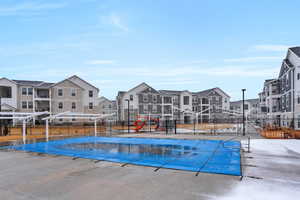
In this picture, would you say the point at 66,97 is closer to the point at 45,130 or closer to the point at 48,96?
the point at 48,96

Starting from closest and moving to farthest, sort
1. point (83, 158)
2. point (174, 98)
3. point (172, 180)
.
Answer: point (172, 180)
point (83, 158)
point (174, 98)

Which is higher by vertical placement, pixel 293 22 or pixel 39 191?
pixel 293 22

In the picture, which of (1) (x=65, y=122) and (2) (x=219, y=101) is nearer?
(1) (x=65, y=122)

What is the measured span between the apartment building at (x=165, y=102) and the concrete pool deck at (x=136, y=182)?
3568 cm

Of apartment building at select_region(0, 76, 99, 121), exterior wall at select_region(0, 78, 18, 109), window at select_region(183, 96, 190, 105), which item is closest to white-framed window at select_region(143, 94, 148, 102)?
apartment building at select_region(0, 76, 99, 121)

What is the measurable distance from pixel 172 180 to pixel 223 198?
2011 mm

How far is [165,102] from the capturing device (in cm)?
5538

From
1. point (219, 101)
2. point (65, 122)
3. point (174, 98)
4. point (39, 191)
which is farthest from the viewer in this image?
point (219, 101)

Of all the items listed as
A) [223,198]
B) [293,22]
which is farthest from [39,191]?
[293,22]

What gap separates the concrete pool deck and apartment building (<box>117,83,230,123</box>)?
35.7 metres

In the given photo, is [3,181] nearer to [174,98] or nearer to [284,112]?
[284,112]

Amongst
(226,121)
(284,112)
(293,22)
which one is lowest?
(226,121)

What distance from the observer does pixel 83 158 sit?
36.5ft

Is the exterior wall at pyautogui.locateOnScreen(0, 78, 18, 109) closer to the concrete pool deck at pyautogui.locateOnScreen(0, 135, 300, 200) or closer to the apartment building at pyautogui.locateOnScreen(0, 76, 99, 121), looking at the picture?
the apartment building at pyautogui.locateOnScreen(0, 76, 99, 121)
